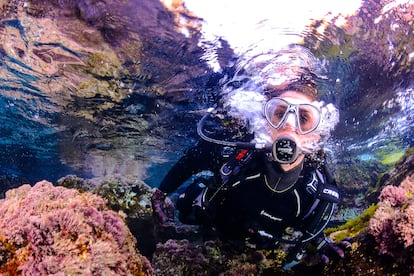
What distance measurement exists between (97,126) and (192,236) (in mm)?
10391

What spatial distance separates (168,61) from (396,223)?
6.64 meters

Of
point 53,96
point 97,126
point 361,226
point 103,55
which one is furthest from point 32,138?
point 361,226

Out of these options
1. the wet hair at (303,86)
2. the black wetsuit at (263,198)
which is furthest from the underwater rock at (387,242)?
the wet hair at (303,86)

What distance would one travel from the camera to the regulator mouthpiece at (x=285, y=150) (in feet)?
15.0

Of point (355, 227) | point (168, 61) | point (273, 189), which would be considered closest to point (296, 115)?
point (273, 189)

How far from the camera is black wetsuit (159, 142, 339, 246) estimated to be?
519cm

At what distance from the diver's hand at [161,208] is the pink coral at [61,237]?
9.73ft

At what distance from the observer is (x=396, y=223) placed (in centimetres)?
319

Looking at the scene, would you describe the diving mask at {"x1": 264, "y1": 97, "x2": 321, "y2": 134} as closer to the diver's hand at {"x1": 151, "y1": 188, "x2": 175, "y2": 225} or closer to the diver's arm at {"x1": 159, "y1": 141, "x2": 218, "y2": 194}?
the diver's arm at {"x1": 159, "y1": 141, "x2": 218, "y2": 194}

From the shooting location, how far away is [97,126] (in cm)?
1498

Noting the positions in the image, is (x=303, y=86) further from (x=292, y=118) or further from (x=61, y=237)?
(x=61, y=237)

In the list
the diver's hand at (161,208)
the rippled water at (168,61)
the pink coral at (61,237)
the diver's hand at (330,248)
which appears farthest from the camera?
the diver's hand at (161,208)

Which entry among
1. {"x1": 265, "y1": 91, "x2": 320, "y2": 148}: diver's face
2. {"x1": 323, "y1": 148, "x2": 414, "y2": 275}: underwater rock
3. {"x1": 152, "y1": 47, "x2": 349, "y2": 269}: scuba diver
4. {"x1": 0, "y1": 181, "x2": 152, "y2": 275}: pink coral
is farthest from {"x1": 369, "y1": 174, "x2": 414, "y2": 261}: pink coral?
{"x1": 0, "y1": 181, "x2": 152, "y2": 275}: pink coral

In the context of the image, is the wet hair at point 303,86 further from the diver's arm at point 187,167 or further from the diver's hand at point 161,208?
the diver's hand at point 161,208
